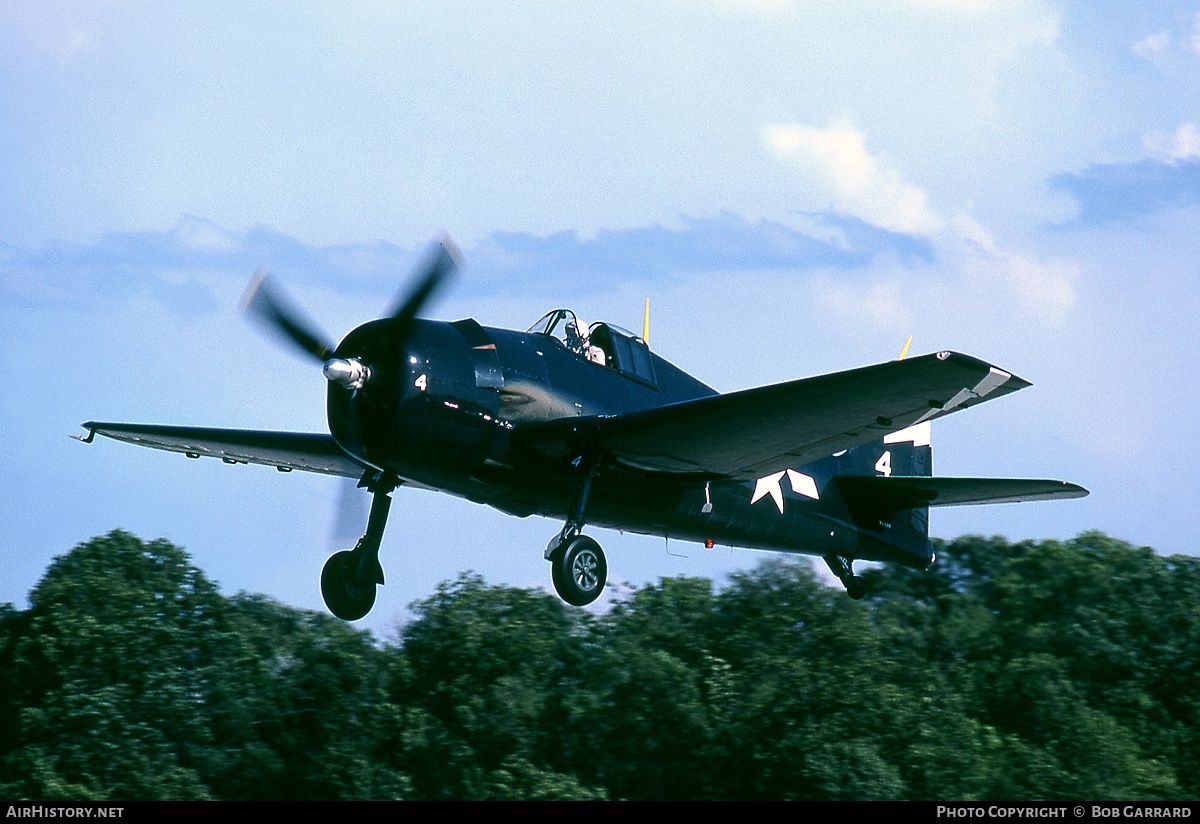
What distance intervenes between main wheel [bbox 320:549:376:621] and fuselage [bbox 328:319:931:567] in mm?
1163

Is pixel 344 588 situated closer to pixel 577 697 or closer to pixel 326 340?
pixel 326 340

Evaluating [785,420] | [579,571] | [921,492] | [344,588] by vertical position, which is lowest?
[344,588]

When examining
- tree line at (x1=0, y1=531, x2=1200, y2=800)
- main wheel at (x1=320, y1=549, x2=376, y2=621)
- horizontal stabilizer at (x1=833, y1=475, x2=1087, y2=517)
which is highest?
horizontal stabilizer at (x1=833, y1=475, x2=1087, y2=517)

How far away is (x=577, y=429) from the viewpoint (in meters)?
13.9

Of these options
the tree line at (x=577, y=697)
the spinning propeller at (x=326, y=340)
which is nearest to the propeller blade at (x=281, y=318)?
the spinning propeller at (x=326, y=340)

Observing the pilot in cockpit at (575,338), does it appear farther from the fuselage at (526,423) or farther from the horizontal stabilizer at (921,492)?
the horizontal stabilizer at (921,492)

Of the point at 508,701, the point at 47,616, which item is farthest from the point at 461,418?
the point at 47,616

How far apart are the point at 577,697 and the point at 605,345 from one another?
22825 mm

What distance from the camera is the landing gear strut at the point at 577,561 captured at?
1395cm

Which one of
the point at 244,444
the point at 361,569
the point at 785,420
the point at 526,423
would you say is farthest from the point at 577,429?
the point at 244,444

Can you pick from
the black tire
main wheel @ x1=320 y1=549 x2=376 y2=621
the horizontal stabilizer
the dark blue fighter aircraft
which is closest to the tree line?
the black tire

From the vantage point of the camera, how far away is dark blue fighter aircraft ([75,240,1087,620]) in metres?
13.0

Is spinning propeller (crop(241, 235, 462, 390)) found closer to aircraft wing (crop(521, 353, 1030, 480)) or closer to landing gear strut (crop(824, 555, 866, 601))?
aircraft wing (crop(521, 353, 1030, 480))

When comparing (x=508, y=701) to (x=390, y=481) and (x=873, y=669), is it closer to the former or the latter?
(x=873, y=669)
